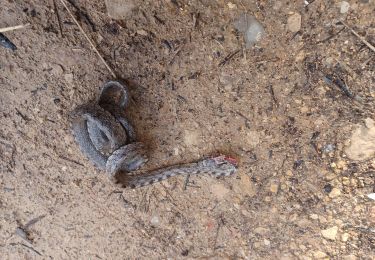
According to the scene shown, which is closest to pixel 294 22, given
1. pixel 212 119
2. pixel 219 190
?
pixel 212 119

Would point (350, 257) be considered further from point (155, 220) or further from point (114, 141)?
point (114, 141)

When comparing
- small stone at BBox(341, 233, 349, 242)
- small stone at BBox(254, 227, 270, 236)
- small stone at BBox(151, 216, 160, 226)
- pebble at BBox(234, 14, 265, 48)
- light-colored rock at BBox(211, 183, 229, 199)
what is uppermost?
pebble at BBox(234, 14, 265, 48)

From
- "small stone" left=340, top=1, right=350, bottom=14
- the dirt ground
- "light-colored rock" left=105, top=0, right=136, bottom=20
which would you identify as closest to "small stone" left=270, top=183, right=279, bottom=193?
the dirt ground

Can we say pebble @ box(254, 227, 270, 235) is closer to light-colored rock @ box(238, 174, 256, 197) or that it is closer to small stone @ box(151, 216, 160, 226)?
light-colored rock @ box(238, 174, 256, 197)

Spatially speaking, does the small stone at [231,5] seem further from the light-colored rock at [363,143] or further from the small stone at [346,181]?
the small stone at [346,181]

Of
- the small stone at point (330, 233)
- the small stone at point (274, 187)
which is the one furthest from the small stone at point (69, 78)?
the small stone at point (330, 233)
